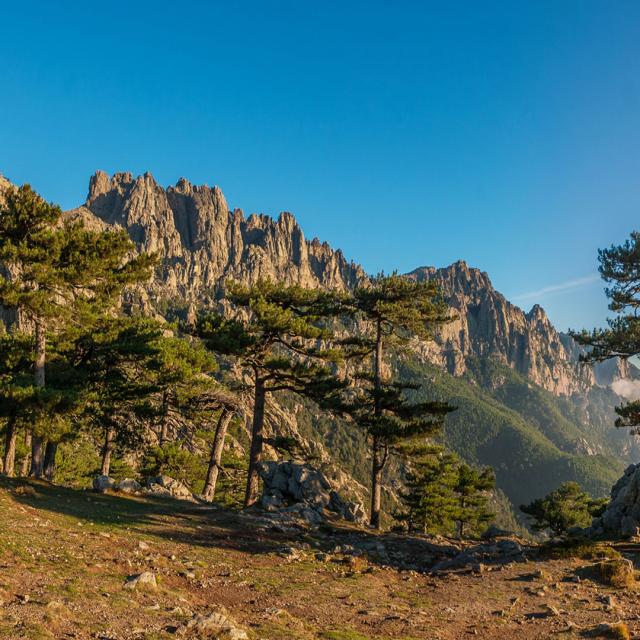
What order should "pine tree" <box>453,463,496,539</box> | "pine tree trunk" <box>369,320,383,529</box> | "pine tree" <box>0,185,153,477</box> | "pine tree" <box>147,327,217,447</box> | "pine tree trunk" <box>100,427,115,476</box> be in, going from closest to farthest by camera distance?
"pine tree" <box>0,185,153,477</box> → "pine tree" <box>147,327,217,447</box> → "pine tree trunk" <box>369,320,383,529</box> → "pine tree trunk" <box>100,427,115,476</box> → "pine tree" <box>453,463,496,539</box>

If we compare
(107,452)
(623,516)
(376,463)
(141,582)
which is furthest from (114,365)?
(623,516)

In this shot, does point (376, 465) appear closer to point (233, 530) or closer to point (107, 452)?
point (233, 530)

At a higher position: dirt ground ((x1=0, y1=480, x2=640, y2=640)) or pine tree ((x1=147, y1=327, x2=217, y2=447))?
pine tree ((x1=147, y1=327, x2=217, y2=447))

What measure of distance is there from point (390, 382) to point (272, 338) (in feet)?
25.8

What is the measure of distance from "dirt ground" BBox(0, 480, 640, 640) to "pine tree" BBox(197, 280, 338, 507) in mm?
10055

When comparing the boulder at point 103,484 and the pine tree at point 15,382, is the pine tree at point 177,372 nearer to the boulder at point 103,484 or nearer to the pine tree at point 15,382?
the boulder at point 103,484

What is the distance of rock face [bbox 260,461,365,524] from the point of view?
27469mm

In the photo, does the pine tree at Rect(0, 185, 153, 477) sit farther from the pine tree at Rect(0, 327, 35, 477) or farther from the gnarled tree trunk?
the gnarled tree trunk

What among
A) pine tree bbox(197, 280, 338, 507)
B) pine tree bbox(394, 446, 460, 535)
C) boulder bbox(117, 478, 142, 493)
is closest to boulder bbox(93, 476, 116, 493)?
boulder bbox(117, 478, 142, 493)

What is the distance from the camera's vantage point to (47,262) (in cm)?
2316

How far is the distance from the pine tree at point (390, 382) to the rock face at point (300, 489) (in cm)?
227

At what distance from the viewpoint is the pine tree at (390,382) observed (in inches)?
1101

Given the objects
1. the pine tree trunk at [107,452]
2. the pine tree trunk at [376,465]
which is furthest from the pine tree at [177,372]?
the pine tree trunk at [376,465]

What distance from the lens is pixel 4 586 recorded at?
7938 mm
